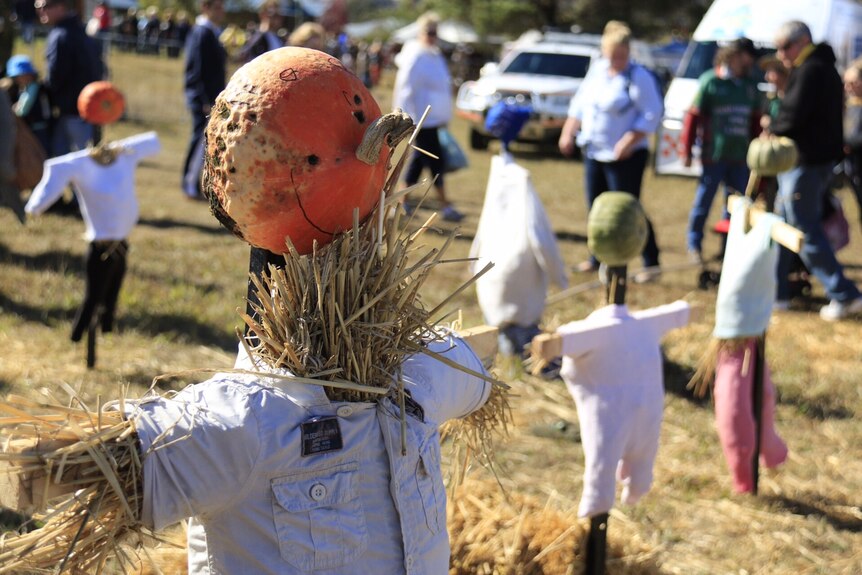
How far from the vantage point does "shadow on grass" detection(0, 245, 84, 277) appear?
6.77m

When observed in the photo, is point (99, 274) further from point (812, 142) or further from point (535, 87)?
point (535, 87)

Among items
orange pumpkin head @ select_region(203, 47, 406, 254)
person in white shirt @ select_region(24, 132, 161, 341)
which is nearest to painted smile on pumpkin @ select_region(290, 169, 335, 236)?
orange pumpkin head @ select_region(203, 47, 406, 254)

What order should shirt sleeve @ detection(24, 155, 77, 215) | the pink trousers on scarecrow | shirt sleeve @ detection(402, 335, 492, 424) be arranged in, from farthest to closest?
shirt sleeve @ detection(24, 155, 77, 215)
the pink trousers on scarecrow
shirt sleeve @ detection(402, 335, 492, 424)

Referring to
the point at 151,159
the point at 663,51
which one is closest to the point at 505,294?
the point at 151,159

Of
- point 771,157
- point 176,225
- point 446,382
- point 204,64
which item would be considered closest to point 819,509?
point 771,157

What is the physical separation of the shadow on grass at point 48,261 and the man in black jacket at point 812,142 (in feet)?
16.6

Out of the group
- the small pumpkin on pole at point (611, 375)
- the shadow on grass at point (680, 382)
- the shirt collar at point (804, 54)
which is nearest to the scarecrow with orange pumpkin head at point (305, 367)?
the small pumpkin on pole at point (611, 375)

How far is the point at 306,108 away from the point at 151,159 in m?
11.0

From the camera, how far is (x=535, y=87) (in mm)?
14414

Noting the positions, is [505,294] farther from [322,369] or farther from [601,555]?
[322,369]

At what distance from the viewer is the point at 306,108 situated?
5.69 ft

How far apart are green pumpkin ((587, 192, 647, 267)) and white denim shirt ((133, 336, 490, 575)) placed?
1.24 metres

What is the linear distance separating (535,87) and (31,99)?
7.99 metres

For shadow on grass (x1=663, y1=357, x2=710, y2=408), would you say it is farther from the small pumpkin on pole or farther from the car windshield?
the car windshield
